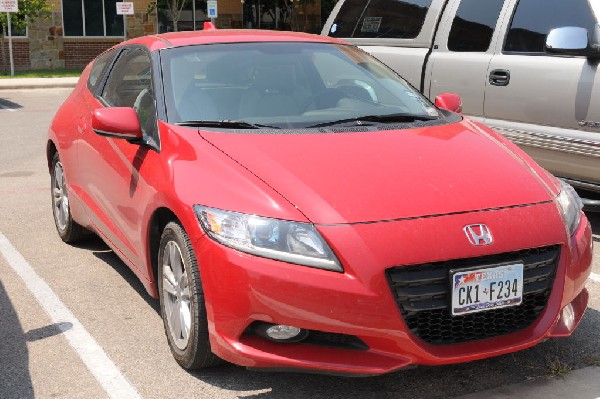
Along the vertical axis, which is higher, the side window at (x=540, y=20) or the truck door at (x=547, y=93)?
the side window at (x=540, y=20)

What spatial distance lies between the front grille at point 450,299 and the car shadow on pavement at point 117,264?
1.87m

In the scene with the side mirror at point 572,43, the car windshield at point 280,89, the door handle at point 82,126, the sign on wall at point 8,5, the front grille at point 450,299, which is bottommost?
the front grille at point 450,299

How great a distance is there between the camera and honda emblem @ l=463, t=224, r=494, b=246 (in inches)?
134

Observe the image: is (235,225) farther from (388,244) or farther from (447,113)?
(447,113)

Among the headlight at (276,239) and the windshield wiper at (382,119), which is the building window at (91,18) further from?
the headlight at (276,239)

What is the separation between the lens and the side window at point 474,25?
693 cm

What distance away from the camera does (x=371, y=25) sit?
27.1 feet

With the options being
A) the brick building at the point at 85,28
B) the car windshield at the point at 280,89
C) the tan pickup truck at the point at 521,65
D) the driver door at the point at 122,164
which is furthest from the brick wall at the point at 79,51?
the car windshield at the point at 280,89

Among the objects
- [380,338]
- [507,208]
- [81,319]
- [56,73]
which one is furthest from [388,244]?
[56,73]

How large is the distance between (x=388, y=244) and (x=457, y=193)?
0.49m

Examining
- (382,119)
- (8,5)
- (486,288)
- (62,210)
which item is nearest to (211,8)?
(8,5)

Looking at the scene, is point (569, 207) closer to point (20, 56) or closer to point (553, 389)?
point (553, 389)

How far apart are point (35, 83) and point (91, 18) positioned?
8007 mm

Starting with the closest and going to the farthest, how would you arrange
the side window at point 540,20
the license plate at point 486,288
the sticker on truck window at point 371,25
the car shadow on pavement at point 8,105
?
the license plate at point 486,288, the side window at point 540,20, the sticker on truck window at point 371,25, the car shadow on pavement at point 8,105
